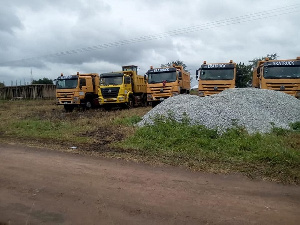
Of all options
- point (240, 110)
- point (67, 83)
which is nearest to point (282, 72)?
point (240, 110)

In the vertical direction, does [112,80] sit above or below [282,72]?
below

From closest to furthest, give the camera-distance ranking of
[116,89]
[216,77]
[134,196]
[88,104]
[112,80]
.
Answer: [134,196]
[216,77]
[116,89]
[112,80]
[88,104]

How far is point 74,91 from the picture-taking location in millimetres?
21781

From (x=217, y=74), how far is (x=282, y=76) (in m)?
3.70

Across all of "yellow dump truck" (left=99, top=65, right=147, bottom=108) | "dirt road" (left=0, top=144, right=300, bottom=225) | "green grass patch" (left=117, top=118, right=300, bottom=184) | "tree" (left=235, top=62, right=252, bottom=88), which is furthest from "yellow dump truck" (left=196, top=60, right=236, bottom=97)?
"tree" (left=235, top=62, right=252, bottom=88)

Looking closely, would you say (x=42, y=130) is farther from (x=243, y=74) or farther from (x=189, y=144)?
(x=243, y=74)

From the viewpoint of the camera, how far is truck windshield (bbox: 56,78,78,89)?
22.0m

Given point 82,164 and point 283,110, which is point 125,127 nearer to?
point 82,164

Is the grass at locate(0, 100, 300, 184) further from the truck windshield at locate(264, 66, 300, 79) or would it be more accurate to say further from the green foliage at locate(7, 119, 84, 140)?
the truck windshield at locate(264, 66, 300, 79)

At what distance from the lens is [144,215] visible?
14.1ft

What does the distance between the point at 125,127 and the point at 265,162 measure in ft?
20.9

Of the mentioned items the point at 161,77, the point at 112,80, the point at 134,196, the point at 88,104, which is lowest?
the point at 134,196

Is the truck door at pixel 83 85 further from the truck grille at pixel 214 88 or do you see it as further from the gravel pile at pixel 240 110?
the gravel pile at pixel 240 110

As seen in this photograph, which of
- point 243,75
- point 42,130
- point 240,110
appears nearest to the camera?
point 240,110
